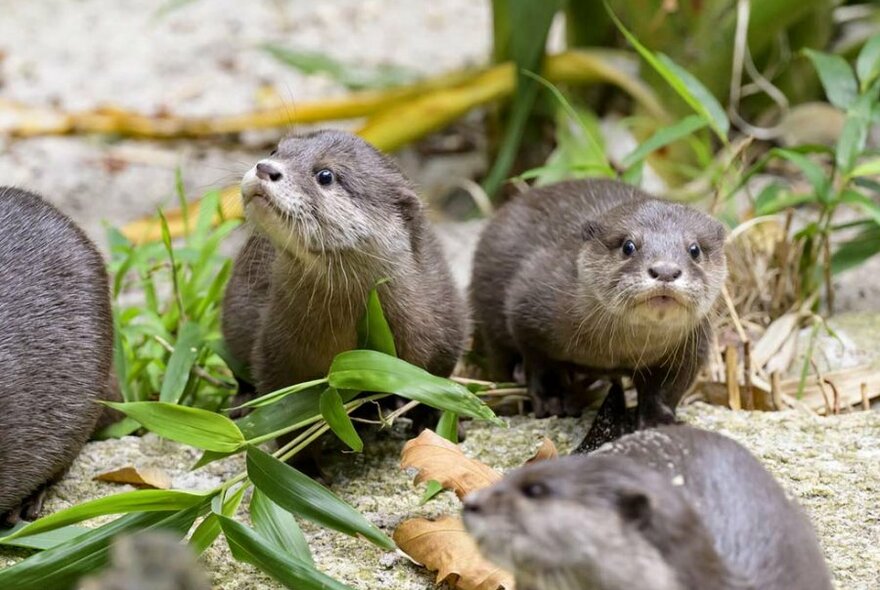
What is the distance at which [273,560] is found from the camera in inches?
92.7

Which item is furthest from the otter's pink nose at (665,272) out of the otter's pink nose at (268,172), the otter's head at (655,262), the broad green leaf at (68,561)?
the broad green leaf at (68,561)

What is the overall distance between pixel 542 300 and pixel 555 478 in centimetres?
164

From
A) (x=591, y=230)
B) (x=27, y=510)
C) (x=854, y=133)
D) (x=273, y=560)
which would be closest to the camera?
(x=273, y=560)

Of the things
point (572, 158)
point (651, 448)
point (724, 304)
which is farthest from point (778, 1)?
point (651, 448)

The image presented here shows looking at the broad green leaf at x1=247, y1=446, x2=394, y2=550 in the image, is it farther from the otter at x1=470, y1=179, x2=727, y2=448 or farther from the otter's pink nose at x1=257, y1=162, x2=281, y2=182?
the otter at x1=470, y1=179, x2=727, y2=448

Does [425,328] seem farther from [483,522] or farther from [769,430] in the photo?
[483,522]

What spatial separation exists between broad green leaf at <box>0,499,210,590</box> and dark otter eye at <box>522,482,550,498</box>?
97 cm

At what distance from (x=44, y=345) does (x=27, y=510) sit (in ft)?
1.26

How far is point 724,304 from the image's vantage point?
3742 millimetres

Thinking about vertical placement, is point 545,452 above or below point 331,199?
below

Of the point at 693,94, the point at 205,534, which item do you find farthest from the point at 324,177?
the point at 693,94

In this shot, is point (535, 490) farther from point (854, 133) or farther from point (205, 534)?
point (854, 133)

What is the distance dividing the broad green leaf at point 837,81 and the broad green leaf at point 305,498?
2.12 metres

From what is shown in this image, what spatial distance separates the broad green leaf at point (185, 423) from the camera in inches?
104
